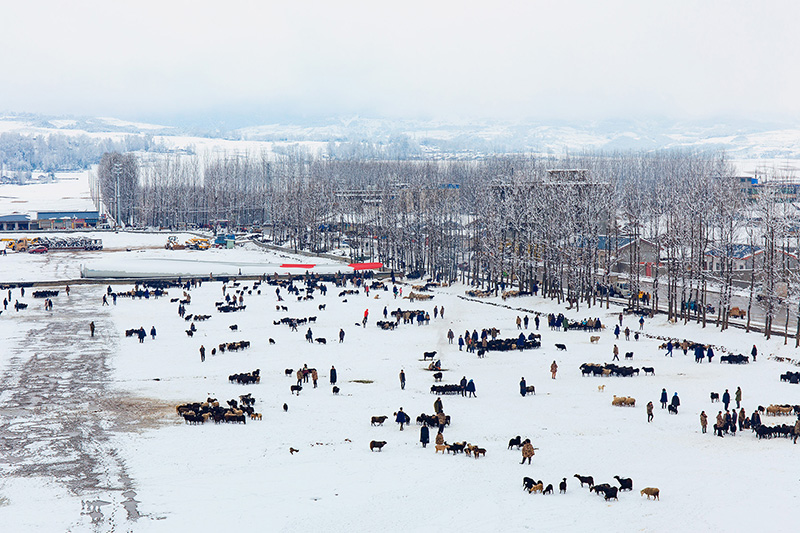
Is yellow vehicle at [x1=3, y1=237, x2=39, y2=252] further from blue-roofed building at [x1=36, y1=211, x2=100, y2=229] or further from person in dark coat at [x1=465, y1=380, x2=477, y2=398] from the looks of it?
person in dark coat at [x1=465, y1=380, x2=477, y2=398]

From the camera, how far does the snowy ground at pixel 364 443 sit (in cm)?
1973

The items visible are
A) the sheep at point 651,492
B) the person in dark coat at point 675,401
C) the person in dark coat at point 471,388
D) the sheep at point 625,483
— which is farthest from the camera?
the person in dark coat at point 471,388

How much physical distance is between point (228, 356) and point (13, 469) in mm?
17018

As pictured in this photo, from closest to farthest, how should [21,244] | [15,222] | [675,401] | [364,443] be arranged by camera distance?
[364,443]
[675,401]
[21,244]
[15,222]

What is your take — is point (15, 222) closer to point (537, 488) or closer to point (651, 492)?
point (537, 488)

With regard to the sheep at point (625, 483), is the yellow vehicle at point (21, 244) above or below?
below

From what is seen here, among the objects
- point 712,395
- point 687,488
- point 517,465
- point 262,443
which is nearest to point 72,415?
point 262,443

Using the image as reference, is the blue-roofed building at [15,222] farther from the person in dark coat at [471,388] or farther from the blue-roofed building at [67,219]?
the person in dark coat at [471,388]

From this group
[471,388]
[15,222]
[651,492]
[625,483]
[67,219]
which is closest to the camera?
[651,492]

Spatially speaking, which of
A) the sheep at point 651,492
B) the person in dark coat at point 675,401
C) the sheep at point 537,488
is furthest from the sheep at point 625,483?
the person in dark coat at point 675,401

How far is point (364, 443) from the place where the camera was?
25.6 m

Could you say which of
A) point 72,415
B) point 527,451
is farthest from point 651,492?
point 72,415

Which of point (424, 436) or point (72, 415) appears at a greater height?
point (424, 436)

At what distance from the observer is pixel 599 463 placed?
23297mm
